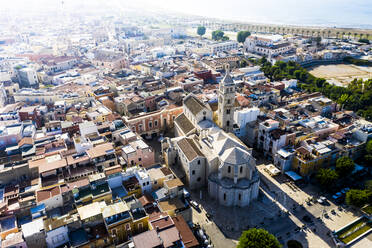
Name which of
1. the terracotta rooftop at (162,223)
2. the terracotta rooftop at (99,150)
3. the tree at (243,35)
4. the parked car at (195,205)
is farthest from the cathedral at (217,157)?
the tree at (243,35)

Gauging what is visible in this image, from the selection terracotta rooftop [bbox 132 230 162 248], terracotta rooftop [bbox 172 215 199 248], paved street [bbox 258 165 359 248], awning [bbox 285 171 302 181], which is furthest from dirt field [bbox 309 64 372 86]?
terracotta rooftop [bbox 132 230 162 248]

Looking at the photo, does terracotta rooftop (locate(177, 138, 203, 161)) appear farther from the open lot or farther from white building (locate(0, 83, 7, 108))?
white building (locate(0, 83, 7, 108))

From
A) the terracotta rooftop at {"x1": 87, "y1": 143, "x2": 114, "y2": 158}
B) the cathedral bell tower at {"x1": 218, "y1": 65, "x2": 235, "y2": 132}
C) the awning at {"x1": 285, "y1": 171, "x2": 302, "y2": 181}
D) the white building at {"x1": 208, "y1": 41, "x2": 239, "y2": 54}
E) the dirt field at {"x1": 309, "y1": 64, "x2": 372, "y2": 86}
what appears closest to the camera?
the terracotta rooftop at {"x1": 87, "y1": 143, "x2": 114, "y2": 158}

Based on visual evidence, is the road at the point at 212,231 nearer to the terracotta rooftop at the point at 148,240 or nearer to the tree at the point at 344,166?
the terracotta rooftop at the point at 148,240

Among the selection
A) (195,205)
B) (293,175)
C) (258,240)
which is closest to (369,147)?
(293,175)

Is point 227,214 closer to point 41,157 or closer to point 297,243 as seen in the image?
point 297,243
